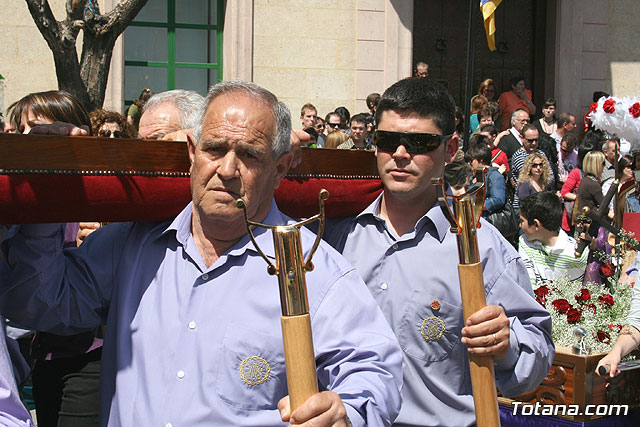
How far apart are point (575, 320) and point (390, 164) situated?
99.4 inches

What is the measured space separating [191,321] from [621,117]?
494 cm

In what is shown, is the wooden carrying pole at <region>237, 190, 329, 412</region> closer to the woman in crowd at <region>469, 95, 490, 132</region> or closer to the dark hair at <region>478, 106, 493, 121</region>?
the dark hair at <region>478, 106, 493, 121</region>

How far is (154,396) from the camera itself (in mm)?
2291

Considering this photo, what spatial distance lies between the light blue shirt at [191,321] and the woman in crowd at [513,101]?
9.79 metres

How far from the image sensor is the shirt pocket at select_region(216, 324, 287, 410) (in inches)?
87.4

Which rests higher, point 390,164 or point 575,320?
point 390,164

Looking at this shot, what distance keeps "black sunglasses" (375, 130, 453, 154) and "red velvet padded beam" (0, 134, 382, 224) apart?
36 centimetres

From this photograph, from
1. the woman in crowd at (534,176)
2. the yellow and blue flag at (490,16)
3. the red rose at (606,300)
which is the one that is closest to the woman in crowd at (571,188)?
the woman in crowd at (534,176)

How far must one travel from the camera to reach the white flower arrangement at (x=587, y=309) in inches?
192

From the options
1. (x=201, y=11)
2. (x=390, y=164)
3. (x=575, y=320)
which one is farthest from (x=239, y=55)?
(x=390, y=164)

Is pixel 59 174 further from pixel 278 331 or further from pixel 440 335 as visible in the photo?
pixel 440 335

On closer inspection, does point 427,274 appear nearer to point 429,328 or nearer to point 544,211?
point 429,328

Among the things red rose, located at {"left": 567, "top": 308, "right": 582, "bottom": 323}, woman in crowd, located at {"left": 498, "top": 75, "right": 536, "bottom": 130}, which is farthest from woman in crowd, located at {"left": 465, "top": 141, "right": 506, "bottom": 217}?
woman in crowd, located at {"left": 498, "top": 75, "right": 536, "bottom": 130}

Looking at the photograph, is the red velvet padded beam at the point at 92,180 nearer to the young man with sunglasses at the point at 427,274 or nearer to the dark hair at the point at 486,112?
the young man with sunglasses at the point at 427,274
